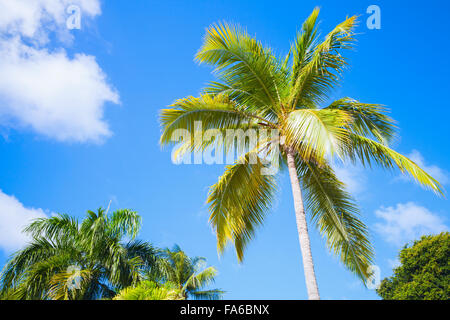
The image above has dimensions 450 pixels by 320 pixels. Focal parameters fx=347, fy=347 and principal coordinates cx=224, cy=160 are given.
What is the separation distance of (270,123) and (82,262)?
748cm

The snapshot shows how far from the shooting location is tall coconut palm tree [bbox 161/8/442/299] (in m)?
8.60

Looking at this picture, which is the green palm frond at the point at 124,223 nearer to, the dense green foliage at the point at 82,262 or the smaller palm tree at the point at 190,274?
the dense green foliage at the point at 82,262

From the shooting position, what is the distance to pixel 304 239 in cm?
738

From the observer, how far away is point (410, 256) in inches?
1065

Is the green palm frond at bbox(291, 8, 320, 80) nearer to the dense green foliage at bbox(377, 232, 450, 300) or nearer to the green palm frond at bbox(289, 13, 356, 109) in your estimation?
the green palm frond at bbox(289, 13, 356, 109)

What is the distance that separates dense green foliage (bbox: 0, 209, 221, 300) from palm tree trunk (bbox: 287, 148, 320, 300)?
4805 mm

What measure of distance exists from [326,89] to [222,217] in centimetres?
442

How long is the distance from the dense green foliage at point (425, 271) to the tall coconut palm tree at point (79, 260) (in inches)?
847

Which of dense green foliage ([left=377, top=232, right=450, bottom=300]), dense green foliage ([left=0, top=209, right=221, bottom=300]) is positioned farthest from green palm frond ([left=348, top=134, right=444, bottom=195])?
dense green foliage ([left=377, top=232, right=450, bottom=300])
